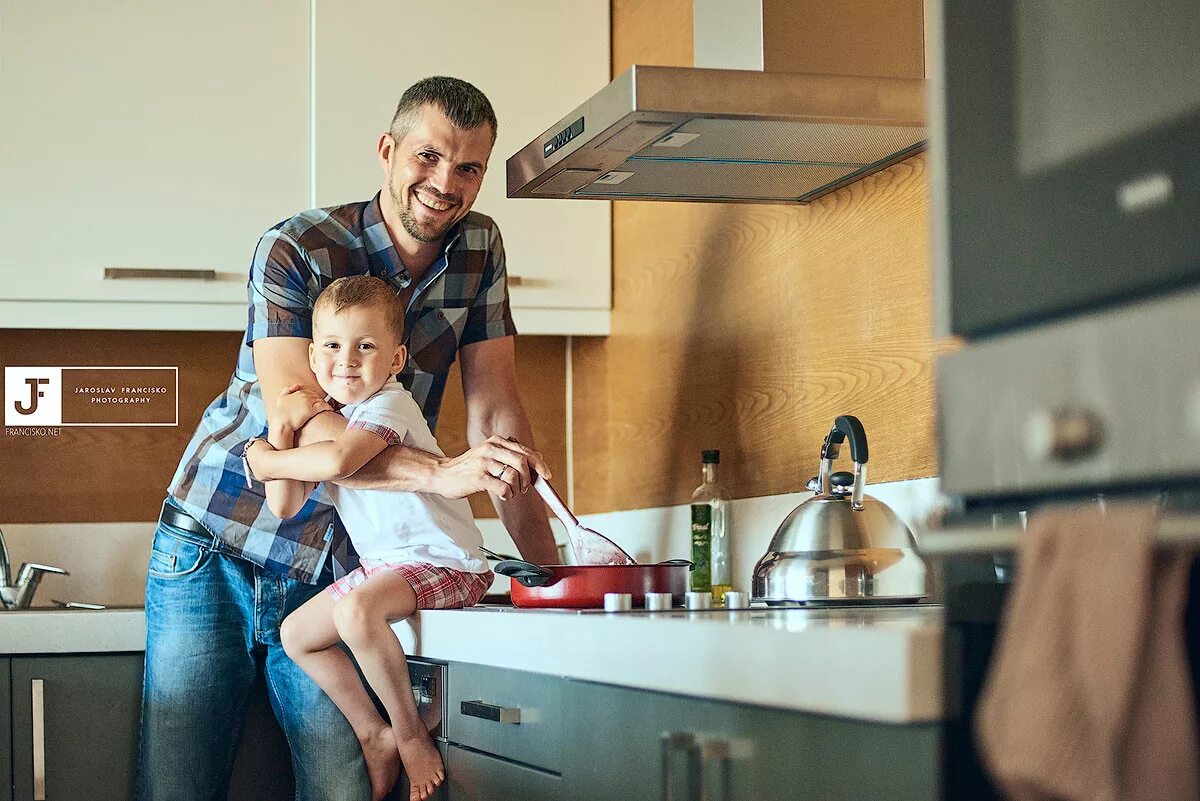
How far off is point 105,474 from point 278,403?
1054 millimetres

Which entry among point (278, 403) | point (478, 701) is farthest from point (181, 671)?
point (478, 701)

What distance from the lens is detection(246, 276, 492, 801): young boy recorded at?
172cm

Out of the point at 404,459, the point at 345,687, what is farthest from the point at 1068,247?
the point at 345,687

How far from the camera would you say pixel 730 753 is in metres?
1.04

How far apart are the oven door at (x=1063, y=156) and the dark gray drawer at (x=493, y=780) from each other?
80cm

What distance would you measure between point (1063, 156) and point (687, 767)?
60cm

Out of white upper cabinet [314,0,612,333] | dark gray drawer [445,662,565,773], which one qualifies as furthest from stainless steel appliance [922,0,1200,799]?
white upper cabinet [314,0,612,333]

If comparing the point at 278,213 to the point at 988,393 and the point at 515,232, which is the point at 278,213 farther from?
the point at 988,393

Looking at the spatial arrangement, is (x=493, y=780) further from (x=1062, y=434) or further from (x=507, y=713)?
(x=1062, y=434)

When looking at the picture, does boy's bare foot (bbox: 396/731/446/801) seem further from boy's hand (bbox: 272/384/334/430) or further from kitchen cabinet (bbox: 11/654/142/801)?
kitchen cabinet (bbox: 11/654/142/801)

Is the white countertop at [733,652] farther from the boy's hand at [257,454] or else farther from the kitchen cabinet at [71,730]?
the kitchen cabinet at [71,730]

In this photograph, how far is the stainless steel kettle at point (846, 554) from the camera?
1.56 meters

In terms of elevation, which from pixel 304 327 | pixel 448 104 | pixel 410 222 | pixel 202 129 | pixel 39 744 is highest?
pixel 202 129

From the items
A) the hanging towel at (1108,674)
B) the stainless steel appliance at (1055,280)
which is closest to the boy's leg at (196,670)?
the stainless steel appliance at (1055,280)
